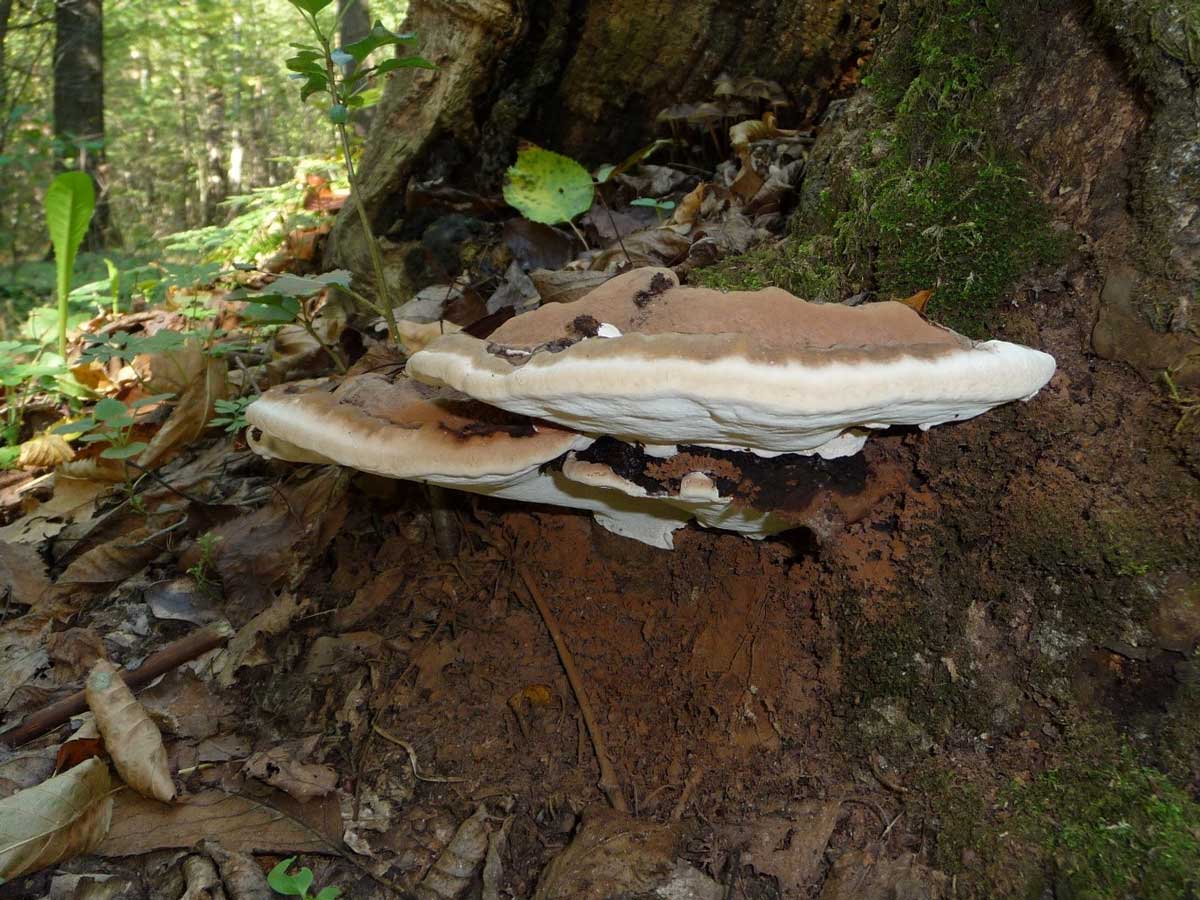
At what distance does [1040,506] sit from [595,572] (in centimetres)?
129

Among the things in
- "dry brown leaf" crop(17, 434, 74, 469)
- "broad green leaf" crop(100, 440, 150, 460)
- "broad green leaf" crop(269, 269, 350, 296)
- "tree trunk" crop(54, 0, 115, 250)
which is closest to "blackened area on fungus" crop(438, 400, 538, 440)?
"broad green leaf" crop(269, 269, 350, 296)

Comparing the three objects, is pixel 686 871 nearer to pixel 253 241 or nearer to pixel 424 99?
pixel 424 99

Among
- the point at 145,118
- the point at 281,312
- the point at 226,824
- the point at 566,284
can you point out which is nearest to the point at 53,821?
the point at 226,824

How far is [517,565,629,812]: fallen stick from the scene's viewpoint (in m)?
2.02

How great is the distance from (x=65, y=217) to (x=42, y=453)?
1.83 metres

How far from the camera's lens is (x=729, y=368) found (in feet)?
3.67

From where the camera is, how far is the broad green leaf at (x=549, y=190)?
11.0 ft

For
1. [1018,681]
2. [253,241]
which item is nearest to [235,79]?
[253,241]

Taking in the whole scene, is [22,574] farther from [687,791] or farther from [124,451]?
[687,791]

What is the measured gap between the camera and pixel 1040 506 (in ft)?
5.64

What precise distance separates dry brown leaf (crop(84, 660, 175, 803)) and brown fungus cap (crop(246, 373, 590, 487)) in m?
1.12

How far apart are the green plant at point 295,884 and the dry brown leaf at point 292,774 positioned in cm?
21

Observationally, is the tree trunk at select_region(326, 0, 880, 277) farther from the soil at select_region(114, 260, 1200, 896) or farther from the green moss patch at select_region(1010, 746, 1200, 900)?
the green moss patch at select_region(1010, 746, 1200, 900)

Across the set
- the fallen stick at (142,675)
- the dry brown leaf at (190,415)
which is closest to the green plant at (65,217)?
the dry brown leaf at (190,415)
